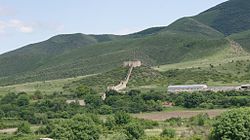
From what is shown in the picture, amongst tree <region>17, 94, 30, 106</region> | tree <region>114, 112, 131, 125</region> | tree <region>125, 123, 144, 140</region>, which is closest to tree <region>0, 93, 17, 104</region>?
tree <region>17, 94, 30, 106</region>

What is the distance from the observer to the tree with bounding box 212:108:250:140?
57.3 m

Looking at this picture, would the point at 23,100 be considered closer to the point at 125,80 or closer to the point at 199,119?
the point at 125,80

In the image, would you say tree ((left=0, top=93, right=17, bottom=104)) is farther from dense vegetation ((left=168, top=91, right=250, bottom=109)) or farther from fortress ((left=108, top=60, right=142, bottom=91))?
dense vegetation ((left=168, top=91, right=250, bottom=109))

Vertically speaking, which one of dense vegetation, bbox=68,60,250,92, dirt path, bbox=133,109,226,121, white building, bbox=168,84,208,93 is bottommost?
dirt path, bbox=133,109,226,121

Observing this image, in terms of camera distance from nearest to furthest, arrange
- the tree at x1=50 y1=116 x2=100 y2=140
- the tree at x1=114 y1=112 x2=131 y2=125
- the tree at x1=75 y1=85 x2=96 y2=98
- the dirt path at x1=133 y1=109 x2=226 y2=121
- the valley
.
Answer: the tree at x1=50 y1=116 x2=100 y2=140 < the valley < the tree at x1=114 y1=112 x2=131 y2=125 < the dirt path at x1=133 y1=109 x2=226 y2=121 < the tree at x1=75 y1=85 x2=96 y2=98

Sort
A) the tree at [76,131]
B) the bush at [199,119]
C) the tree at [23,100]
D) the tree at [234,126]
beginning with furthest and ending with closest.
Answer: the tree at [23,100], the bush at [199,119], the tree at [76,131], the tree at [234,126]

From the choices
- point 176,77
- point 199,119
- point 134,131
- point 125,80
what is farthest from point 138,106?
point 134,131

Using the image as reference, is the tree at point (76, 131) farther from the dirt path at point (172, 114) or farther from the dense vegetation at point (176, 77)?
the dense vegetation at point (176, 77)

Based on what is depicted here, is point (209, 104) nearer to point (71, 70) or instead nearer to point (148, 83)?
point (148, 83)

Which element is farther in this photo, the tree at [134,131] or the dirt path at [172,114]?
the dirt path at [172,114]

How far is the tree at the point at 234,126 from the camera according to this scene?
57281mm

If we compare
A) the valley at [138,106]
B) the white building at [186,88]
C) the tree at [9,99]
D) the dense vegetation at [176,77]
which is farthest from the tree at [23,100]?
the white building at [186,88]

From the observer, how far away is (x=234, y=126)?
57469 mm

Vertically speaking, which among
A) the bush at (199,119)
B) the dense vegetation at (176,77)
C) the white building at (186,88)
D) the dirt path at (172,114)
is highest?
the dense vegetation at (176,77)
